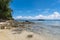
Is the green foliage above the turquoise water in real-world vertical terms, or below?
above

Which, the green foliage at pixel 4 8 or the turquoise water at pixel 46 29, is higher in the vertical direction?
the green foliage at pixel 4 8

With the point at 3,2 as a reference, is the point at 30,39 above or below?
below

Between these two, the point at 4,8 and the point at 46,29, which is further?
the point at 4,8

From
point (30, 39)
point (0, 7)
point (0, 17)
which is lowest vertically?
point (30, 39)

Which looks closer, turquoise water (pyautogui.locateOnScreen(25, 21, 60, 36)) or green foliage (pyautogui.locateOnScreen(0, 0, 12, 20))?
turquoise water (pyautogui.locateOnScreen(25, 21, 60, 36))

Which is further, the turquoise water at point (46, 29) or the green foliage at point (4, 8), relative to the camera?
the green foliage at point (4, 8)

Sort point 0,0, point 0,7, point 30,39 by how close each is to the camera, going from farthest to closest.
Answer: point 0,7 < point 0,0 < point 30,39

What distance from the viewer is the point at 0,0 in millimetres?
36406

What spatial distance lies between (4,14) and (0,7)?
104 inches

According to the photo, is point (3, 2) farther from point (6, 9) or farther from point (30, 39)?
point (30, 39)

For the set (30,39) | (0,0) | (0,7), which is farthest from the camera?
(0,7)

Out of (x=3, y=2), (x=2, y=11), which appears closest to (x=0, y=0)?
(x=3, y=2)

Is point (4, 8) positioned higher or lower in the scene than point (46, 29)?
higher

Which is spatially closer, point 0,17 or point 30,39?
point 30,39
